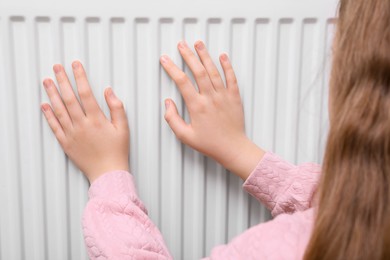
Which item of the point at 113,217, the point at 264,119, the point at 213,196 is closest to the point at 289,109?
the point at 264,119

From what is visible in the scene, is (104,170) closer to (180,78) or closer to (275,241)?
(180,78)

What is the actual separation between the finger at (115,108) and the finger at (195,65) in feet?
0.33

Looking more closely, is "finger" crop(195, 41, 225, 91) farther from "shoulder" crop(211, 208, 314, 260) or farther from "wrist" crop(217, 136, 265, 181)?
"shoulder" crop(211, 208, 314, 260)

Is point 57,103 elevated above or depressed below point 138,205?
above

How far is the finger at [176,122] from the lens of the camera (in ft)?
2.65

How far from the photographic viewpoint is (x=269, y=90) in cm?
84

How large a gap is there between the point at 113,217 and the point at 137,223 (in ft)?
0.10

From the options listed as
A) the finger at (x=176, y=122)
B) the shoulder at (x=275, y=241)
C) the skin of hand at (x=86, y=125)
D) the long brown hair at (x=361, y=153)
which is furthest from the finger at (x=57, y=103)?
the long brown hair at (x=361, y=153)

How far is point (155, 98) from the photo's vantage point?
0.82m

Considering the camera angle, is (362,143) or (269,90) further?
(269,90)

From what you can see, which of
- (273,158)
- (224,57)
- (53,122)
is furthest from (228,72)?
(53,122)

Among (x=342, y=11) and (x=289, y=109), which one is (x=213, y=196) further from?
(x=342, y=11)

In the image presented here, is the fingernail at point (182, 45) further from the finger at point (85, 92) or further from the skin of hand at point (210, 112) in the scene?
the finger at point (85, 92)

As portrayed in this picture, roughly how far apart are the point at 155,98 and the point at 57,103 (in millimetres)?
123
